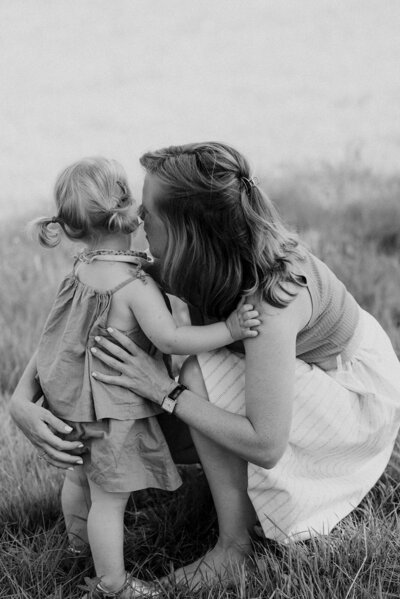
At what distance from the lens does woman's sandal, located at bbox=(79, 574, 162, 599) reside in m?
1.95

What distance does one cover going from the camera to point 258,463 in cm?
198

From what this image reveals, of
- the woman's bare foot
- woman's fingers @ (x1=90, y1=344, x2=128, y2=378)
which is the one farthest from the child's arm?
the woman's bare foot

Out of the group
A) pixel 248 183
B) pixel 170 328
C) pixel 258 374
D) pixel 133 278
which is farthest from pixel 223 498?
pixel 248 183

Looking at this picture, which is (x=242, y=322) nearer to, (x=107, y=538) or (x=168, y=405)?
(x=168, y=405)

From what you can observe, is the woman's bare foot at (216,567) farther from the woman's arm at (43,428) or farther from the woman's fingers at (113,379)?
the woman's fingers at (113,379)

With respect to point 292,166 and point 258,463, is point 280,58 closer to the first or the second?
point 292,166

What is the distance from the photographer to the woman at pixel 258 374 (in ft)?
6.22

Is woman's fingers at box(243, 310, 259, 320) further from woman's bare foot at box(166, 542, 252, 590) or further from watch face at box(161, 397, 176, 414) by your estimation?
woman's bare foot at box(166, 542, 252, 590)

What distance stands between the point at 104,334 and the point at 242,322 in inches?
14.8

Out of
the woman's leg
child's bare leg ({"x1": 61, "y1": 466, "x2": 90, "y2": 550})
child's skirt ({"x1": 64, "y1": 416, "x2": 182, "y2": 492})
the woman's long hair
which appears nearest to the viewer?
the woman's long hair

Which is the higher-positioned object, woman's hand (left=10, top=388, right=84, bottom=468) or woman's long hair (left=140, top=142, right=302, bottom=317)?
woman's long hair (left=140, top=142, right=302, bottom=317)

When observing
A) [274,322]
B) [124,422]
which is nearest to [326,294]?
[274,322]

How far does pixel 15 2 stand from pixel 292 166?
18.0 feet

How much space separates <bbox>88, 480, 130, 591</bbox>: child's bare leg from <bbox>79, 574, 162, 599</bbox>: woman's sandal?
0.01 meters
